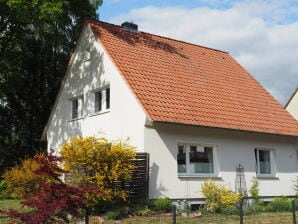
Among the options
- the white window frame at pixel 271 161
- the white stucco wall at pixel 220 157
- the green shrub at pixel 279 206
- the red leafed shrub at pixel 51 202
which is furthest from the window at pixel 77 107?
the red leafed shrub at pixel 51 202

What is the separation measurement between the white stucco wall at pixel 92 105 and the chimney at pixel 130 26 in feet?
7.37

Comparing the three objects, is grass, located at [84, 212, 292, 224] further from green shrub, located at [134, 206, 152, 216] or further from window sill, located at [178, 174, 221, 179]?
window sill, located at [178, 174, 221, 179]

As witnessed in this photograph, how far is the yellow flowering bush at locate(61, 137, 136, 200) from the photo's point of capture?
14758mm

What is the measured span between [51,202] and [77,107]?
44.5 feet

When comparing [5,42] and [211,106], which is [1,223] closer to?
[211,106]

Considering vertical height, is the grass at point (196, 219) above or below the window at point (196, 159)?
below

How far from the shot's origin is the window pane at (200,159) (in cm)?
1811

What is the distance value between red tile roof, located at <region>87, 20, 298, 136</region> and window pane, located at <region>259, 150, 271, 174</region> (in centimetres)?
119

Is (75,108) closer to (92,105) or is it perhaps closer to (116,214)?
(92,105)

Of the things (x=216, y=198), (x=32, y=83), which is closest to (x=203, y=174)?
(x=216, y=198)

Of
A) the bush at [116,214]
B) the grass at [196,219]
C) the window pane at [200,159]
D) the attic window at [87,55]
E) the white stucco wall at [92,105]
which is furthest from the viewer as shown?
the attic window at [87,55]

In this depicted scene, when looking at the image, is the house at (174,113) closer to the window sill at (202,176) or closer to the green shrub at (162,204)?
the window sill at (202,176)

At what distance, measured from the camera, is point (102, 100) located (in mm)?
20281

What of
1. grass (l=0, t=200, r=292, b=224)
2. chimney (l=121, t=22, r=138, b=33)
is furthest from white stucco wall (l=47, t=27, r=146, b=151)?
grass (l=0, t=200, r=292, b=224)
